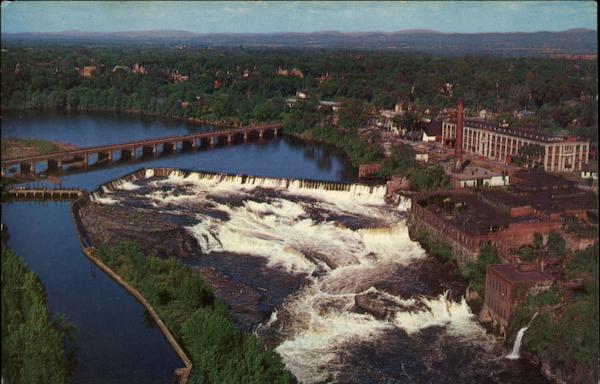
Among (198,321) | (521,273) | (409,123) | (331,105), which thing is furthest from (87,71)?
(198,321)

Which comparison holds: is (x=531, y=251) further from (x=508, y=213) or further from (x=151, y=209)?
(x=151, y=209)

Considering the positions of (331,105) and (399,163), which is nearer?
(399,163)

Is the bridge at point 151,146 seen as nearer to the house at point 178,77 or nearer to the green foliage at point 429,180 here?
the green foliage at point 429,180

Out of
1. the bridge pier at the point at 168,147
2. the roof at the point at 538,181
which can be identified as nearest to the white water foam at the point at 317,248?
the roof at the point at 538,181

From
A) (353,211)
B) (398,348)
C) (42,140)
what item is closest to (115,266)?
(398,348)

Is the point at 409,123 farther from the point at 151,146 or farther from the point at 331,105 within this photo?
the point at 151,146

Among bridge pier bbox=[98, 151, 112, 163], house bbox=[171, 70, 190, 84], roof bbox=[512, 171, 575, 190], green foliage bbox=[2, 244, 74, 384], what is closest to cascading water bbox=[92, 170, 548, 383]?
roof bbox=[512, 171, 575, 190]
